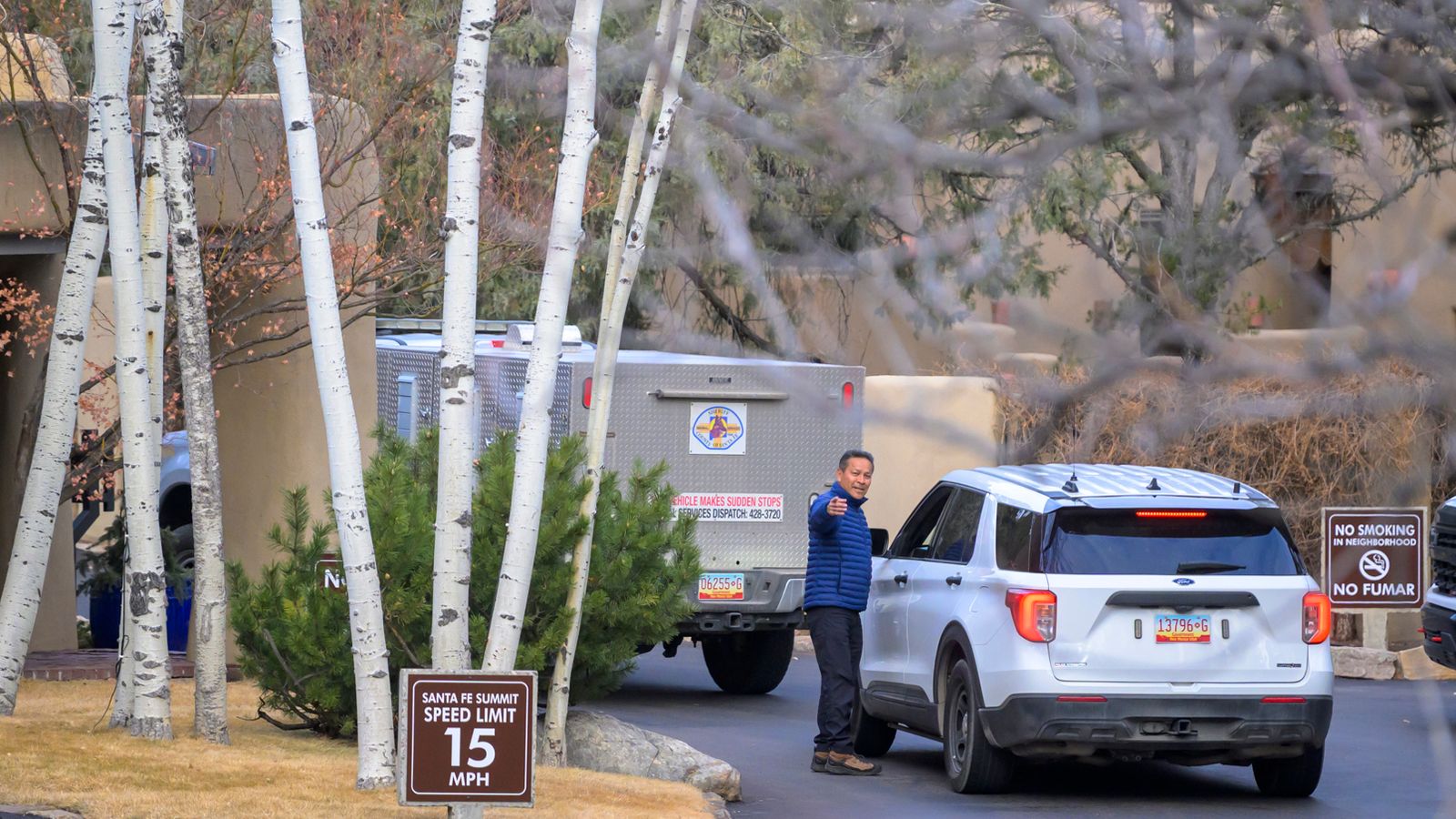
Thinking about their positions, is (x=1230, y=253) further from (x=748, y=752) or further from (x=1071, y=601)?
(x=748, y=752)

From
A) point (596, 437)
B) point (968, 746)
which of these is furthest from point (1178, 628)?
point (596, 437)

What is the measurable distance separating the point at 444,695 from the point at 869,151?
5468 mm

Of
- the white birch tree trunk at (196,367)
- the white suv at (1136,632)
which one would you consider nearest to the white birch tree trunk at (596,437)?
the white birch tree trunk at (196,367)

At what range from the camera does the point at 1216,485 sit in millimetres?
10328

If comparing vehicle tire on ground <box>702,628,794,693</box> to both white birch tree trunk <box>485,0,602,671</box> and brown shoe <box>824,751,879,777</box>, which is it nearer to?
brown shoe <box>824,751,879,777</box>

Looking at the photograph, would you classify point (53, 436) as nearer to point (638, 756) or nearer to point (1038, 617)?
point (638, 756)

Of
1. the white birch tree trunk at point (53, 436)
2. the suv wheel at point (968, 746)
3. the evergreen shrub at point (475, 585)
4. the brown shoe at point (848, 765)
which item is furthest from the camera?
the white birch tree trunk at point (53, 436)

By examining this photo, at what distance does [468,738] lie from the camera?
25.3ft

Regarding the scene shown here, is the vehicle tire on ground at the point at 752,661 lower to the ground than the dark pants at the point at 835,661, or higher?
lower

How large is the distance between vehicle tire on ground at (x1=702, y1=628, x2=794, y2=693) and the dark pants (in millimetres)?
4044

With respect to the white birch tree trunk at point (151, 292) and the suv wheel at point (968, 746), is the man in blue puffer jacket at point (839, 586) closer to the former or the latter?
the suv wheel at point (968, 746)

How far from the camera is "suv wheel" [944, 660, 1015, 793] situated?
10156 mm

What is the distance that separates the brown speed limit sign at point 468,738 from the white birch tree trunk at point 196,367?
301 cm

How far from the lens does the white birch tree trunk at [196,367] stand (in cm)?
998
